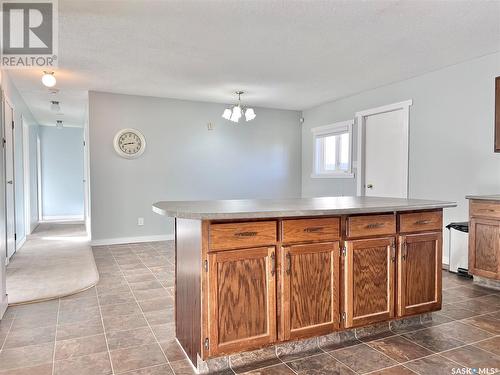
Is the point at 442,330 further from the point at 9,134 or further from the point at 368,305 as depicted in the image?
the point at 9,134

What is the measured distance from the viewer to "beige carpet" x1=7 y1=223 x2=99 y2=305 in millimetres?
3311

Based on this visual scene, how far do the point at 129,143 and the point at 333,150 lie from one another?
3.51 meters

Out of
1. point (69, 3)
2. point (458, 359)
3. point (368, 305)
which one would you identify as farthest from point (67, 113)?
point (458, 359)

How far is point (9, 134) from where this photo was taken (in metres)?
4.66

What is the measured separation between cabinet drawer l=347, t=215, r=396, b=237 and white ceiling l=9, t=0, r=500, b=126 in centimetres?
161

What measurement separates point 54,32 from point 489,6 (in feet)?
11.8

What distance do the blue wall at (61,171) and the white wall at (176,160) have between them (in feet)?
15.6

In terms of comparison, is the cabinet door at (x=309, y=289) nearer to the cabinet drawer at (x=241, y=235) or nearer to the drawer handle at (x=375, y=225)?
the cabinet drawer at (x=241, y=235)

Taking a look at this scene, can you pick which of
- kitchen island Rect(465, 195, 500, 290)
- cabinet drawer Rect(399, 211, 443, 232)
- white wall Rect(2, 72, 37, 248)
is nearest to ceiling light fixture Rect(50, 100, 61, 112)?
white wall Rect(2, 72, 37, 248)

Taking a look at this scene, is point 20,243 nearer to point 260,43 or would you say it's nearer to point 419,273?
point 260,43

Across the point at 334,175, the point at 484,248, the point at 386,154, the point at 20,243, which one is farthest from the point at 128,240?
the point at 484,248

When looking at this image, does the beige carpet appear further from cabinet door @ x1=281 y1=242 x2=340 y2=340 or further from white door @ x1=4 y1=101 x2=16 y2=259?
A: cabinet door @ x1=281 y1=242 x2=340 y2=340

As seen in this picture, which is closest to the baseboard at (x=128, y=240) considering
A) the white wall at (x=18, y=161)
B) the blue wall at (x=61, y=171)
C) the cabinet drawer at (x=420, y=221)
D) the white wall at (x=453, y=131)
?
Answer: the white wall at (x=18, y=161)

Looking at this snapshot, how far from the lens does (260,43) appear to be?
3412mm
